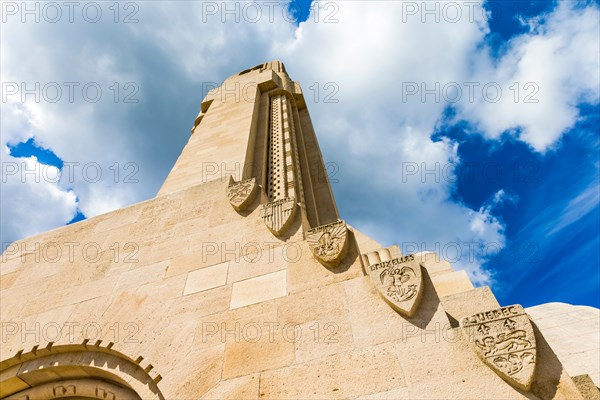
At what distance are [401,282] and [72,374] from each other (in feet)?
13.0

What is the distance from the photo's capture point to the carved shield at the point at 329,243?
4135mm

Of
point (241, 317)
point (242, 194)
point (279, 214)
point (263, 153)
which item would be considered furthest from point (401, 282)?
point (263, 153)

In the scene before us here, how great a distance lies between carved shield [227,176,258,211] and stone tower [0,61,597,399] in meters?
0.02

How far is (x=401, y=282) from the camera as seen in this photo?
12.0ft

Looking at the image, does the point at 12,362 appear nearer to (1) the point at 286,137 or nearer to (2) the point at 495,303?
(2) the point at 495,303

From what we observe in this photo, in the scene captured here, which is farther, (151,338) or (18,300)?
(18,300)

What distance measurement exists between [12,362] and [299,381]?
3767 mm

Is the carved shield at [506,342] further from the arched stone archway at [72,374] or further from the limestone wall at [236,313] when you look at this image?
the arched stone archway at [72,374]

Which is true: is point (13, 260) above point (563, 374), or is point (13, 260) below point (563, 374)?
above

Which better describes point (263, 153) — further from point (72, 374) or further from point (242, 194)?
point (72, 374)

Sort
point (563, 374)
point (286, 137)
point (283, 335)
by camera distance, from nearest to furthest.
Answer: point (563, 374) < point (283, 335) < point (286, 137)

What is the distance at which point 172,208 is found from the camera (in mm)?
6168

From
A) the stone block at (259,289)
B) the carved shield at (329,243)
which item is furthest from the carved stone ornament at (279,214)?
the stone block at (259,289)

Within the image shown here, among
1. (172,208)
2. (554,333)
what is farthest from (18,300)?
(554,333)
